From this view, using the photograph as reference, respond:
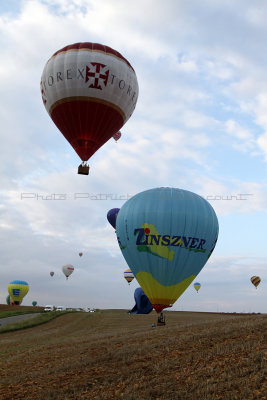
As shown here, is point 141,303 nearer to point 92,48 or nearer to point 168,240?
point 168,240

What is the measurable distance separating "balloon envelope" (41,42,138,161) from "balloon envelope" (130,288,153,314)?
32.0 meters

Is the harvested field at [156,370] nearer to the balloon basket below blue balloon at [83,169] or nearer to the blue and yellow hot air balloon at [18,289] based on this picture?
the balloon basket below blue balloon at [83,169]

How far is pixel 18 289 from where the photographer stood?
86.9 m

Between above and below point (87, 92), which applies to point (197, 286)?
below

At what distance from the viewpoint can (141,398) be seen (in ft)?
33.6

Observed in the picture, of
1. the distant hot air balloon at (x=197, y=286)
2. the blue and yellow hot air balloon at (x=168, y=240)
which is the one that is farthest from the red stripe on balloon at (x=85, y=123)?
the distant hot air balloon at (x=197, y=286)

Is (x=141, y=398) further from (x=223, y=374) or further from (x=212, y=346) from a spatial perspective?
(x=212, y=346)

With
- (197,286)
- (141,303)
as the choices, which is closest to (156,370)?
(141,303)

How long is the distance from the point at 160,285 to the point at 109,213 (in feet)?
106

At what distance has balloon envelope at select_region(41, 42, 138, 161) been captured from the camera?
86.2ft

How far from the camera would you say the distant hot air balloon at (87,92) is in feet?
86.2

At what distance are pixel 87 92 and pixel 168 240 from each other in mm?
11567

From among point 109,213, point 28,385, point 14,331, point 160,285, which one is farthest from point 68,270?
point 28,385

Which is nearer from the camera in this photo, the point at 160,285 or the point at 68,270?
the point at 160,285
